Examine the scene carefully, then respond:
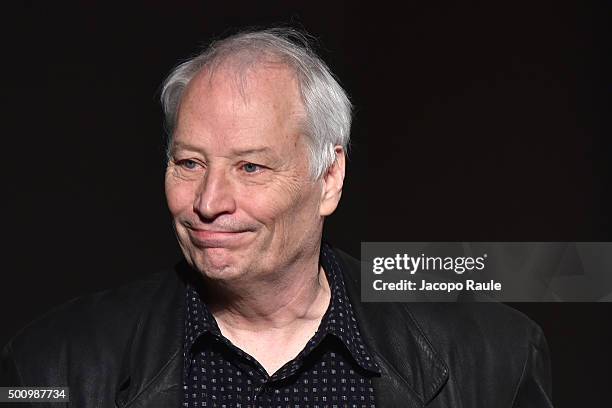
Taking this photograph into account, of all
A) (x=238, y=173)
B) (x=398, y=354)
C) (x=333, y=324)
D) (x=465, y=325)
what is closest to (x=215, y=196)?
(x=238, y=173)

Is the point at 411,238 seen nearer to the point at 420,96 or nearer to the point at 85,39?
the point at 420,96

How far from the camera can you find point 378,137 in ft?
12.8

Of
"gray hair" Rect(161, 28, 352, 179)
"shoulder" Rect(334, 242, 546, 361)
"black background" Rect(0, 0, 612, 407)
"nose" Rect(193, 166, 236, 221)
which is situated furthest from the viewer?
"black background" Rect(0, 0, 612, 407)

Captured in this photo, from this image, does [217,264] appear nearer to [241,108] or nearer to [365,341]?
[241,108]

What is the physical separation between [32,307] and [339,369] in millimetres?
1239

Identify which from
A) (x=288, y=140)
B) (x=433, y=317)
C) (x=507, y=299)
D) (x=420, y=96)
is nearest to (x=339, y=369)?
(x=433, y=317)

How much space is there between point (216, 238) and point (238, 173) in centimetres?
14

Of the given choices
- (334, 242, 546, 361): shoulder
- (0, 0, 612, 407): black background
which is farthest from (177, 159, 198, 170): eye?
(0, 0, 612, 407): black background

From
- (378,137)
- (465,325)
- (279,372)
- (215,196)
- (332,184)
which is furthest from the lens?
(378,137)

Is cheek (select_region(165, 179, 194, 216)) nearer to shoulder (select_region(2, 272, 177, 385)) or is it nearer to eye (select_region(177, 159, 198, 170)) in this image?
eye (select_region(177, 159, 198, 170))

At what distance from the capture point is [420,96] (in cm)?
388

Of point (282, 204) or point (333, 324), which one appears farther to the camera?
point (333, 324)

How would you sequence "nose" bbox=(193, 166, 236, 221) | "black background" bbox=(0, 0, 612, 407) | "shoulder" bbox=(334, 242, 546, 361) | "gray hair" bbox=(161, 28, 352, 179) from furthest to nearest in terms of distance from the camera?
"black background" bbox=(0, 0, 612, 407) → "shoulder" bbox=(334, 242, 546, 361) → "gray hair" bbox=(161, 28, 352, 179) → "nose" bbox=(193, 166, 236, 221)

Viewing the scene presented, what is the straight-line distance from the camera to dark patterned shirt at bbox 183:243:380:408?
2734 millimetres
